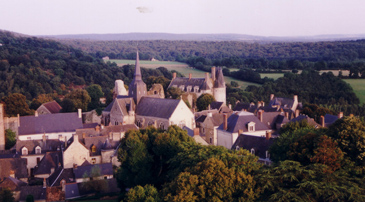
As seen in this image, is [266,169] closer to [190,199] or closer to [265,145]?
[190,199]

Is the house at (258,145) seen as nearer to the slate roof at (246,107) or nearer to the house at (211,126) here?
the house at (211,126)

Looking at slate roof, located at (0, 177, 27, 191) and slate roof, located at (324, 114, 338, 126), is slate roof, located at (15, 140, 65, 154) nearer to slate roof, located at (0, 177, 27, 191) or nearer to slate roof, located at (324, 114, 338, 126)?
slate roof, located at (0, 177, 27, 191)

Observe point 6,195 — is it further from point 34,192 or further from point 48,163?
point 48,163

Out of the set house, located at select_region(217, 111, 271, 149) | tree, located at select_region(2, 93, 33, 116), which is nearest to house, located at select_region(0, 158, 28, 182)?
house, located at select_region(217, 111, 271, 149)

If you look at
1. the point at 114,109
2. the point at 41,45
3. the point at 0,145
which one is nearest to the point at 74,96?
the point at 114,109

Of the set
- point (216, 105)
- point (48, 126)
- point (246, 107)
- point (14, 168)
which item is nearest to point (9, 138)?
point (48, 126)
